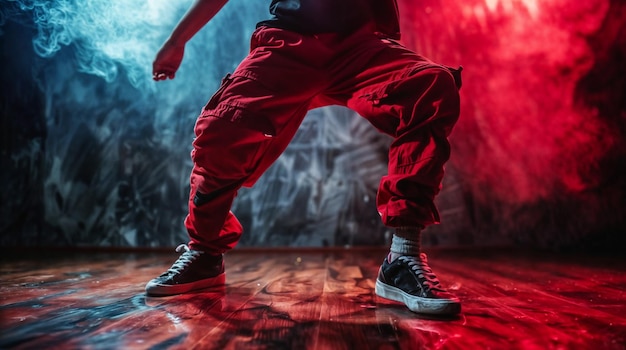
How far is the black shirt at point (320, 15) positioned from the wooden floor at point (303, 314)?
70 cm

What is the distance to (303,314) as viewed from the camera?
0.90 metres

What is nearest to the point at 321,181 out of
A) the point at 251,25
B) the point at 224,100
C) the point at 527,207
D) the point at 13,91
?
the point at 251,25

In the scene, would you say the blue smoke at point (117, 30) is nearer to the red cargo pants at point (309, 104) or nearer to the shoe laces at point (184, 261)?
the red cargo pants at point (309, 104)

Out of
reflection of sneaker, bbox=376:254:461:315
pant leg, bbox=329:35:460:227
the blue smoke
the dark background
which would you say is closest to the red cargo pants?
pant leg, bbox=329:35:460:227

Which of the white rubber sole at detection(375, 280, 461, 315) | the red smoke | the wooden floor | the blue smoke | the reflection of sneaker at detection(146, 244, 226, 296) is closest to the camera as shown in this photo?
the wooden floor

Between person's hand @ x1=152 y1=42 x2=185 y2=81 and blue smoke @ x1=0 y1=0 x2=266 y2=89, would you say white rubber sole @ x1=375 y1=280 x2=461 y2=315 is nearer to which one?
person's hand @ x1=152 y1=42 x2=185 y2=81

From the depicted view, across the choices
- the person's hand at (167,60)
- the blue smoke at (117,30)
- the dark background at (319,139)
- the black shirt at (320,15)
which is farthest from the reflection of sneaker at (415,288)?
the blue smoke at (117,30)

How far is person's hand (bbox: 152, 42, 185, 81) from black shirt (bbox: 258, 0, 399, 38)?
0.24m

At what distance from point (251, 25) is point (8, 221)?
1.98 metres

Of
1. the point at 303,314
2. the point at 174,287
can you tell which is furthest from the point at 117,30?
the point at 303,314

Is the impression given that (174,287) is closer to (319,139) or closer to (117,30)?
(319,139)

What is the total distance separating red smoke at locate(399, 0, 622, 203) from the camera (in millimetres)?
2719

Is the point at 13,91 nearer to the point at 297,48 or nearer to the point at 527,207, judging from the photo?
the point at 297,48

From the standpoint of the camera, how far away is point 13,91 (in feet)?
9.17
